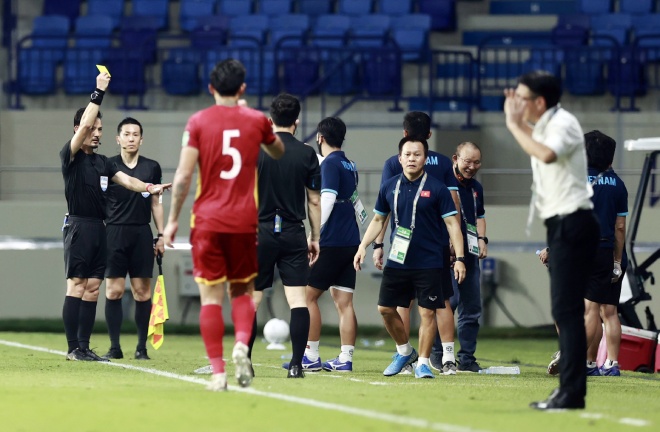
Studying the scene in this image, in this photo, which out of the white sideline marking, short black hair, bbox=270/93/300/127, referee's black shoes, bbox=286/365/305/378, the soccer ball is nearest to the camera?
the white sideline marking

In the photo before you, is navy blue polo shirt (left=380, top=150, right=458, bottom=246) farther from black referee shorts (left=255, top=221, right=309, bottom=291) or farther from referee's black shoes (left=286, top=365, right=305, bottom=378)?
referee's black shoes (left=286, top=365, right=305, bottom=378)

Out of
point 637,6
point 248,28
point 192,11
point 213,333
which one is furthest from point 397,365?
point 192,11

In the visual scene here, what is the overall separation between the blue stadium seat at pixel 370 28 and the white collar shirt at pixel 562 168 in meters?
13.2

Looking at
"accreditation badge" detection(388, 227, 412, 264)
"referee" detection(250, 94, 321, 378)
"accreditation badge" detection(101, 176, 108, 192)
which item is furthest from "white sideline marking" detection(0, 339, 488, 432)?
"accreditation badge" detection(101, 176, 108, 192)

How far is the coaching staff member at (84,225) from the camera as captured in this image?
1121 cm

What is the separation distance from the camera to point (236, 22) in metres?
21.8

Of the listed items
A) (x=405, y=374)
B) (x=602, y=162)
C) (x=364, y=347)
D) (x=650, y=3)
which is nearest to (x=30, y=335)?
(x=364, y=347)

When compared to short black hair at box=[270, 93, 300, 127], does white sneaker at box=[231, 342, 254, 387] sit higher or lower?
lower

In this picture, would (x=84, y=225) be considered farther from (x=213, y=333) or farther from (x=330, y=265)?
(x=213, y=333)

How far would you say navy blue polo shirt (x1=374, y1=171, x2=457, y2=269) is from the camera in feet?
31.9

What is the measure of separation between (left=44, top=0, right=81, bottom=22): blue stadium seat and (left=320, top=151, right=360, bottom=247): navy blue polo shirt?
42.4 ft

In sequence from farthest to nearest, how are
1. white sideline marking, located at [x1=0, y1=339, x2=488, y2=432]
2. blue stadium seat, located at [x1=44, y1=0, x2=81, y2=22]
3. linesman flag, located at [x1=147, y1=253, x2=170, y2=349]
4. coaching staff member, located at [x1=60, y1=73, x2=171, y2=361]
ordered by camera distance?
blue stadium seat, located at [x1=44, y1=0, x2=81, y2=22] < linesman flag, located at [x1=147, y1=253, x2=170, y2=349] < coaching staff member, located at [x1=60, y1=73, x2=171, y2=361] < white sideline marking, located at [x1=0, y1=339, x2=488, y2=432]

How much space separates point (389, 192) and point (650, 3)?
42.7 feet

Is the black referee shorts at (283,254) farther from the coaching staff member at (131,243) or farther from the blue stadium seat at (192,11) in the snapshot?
the blue stadium seat at (192,11)
